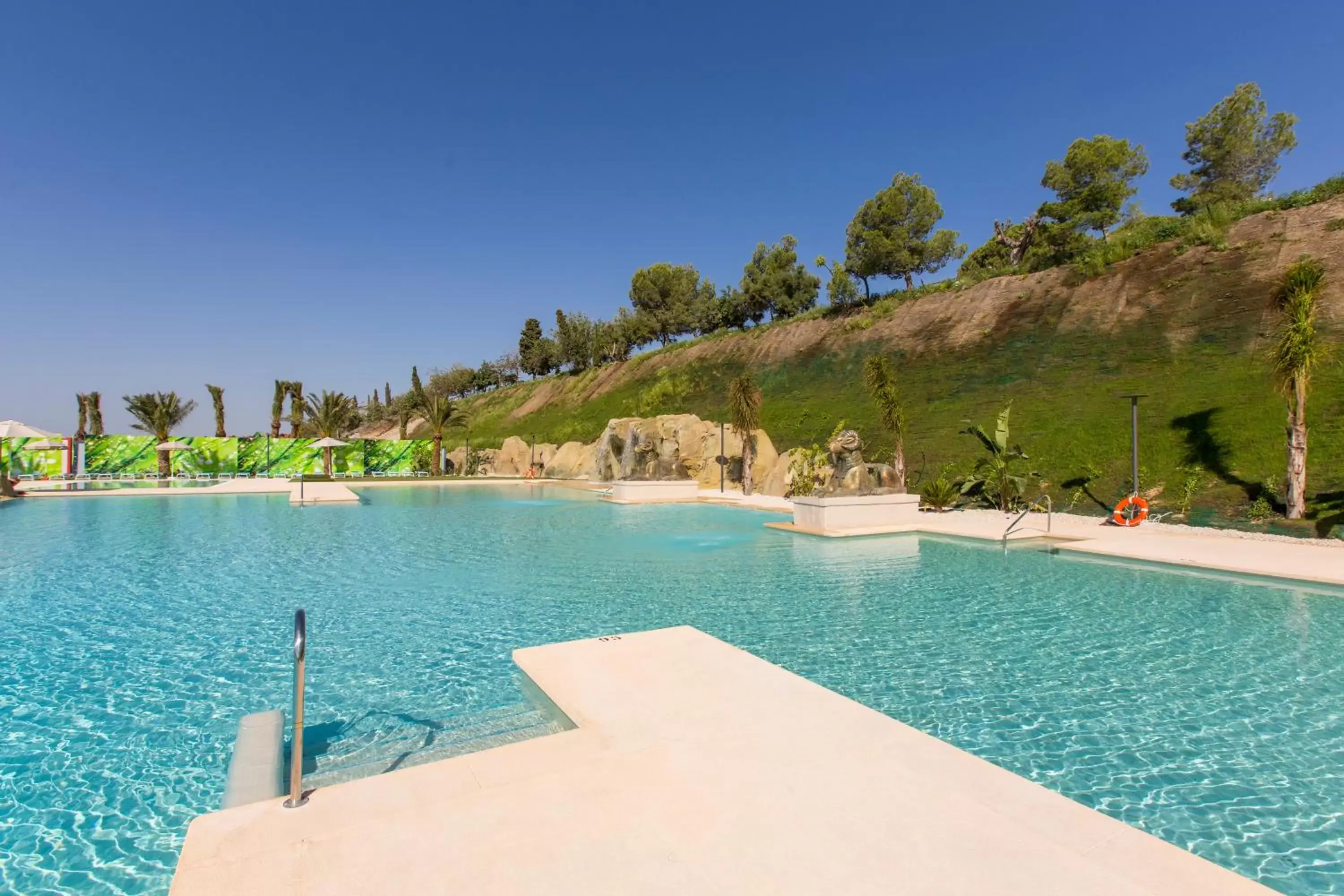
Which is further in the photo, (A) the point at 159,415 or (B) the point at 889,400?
(A) the point at 159,415

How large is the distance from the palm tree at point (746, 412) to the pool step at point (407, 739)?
64.5 ft

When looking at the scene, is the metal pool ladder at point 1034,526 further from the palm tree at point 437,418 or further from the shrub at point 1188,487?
the palm tree at point 437,418

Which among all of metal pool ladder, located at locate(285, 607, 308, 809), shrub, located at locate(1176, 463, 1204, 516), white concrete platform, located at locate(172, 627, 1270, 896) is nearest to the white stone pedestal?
shrub, located at locate(1176, 463, 1204, 516)

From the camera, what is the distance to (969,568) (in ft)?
33.4

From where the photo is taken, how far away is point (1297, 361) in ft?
41.0

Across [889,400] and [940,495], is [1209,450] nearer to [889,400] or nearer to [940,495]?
[940,495]

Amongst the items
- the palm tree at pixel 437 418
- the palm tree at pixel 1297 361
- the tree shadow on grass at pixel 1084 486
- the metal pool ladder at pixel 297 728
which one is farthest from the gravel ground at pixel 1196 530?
the palm tree at pixel 437 418

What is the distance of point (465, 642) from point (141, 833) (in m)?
3.22

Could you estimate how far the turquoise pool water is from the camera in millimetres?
3484

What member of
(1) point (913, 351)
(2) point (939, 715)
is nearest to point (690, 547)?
(2) point (939, 715)

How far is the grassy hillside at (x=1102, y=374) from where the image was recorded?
1586cm

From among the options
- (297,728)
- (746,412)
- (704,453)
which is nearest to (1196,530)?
(746,412)

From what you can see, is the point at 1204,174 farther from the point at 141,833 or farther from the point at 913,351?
the point at 141,833

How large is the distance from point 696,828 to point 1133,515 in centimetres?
1482
